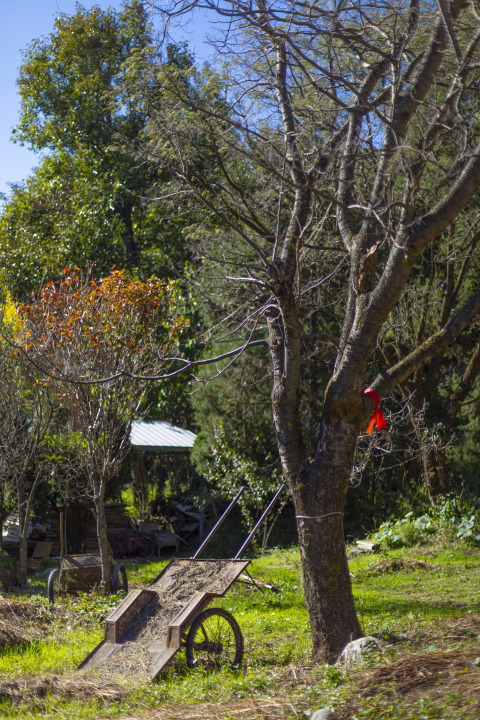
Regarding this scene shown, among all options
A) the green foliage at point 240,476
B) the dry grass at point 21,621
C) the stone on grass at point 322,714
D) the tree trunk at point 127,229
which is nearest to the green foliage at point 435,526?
the green foliage at point 240,476

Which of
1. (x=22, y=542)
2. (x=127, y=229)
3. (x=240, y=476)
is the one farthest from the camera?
(x=127, y=229)

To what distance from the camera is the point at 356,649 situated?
473 cm

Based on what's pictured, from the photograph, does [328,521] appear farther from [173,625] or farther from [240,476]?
[240,476]

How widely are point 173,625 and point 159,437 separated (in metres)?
12.3

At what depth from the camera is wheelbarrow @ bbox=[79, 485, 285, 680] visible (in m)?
5.37

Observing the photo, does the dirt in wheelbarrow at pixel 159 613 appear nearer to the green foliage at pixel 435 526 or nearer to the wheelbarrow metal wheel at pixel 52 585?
the wheelbarrow metal wheel at pixel 52 585

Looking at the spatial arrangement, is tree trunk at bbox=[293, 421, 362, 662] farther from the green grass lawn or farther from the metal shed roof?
the metal shed roof

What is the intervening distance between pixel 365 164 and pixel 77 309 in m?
4.42

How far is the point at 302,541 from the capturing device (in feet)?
17.6

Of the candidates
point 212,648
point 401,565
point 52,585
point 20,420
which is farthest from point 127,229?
point 212,648

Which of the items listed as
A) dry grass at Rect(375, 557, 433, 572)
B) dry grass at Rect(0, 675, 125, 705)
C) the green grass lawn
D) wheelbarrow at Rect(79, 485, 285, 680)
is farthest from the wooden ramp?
dry grass at Rect(375, 557, 433, 572)

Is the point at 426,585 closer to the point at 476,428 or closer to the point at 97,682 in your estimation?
the point at 476,428

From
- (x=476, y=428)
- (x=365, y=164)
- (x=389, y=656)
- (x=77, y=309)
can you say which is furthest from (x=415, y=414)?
(x=389, y=656)

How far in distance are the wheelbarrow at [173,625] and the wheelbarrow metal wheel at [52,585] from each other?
2846 mm
